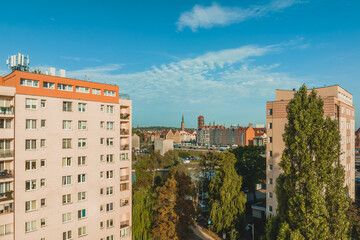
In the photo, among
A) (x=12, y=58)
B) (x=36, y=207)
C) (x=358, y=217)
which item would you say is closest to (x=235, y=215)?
(x=358, y=217)

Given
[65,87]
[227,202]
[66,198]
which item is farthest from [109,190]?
[227,202]

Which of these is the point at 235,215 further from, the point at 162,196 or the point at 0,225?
the point at 0,225

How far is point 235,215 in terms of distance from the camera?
3022cm

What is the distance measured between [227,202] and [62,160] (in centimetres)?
1961

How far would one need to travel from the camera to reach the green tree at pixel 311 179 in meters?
15.9

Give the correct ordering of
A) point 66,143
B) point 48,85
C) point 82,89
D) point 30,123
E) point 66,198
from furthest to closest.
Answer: point 82,89 < point 66,143 < point 66,198 < point 48,85 < point 30,123

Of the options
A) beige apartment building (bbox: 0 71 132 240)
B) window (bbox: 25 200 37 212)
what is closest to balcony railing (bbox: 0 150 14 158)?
beige apartment building (bbox: 0 71 132 240)

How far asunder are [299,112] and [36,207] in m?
22.5

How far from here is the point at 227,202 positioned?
29.9m

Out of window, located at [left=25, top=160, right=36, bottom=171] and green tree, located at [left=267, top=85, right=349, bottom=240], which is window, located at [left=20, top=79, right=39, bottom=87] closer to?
window, located at [left=25, top=160, right=36, bottom=171]

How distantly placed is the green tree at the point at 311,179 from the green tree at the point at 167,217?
11.9 m

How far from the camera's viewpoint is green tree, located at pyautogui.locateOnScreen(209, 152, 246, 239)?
29969 millimetres

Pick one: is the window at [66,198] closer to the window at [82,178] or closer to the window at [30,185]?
the window at [82,178]

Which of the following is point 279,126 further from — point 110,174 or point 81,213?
point 81,213
